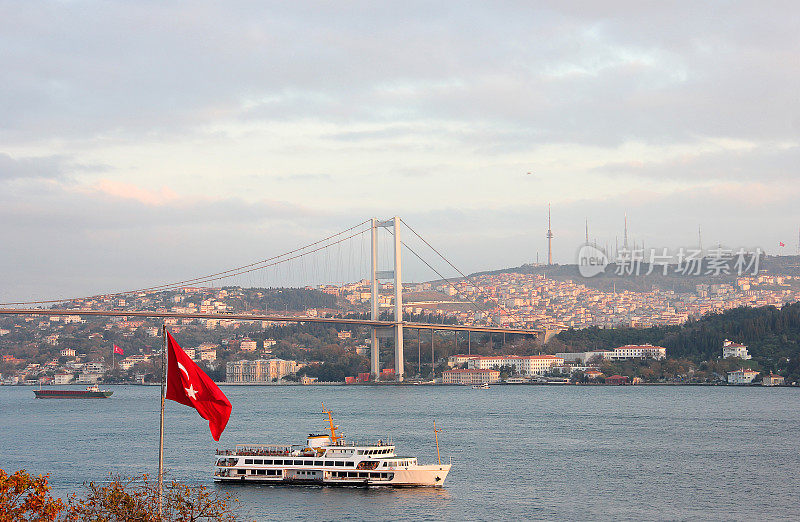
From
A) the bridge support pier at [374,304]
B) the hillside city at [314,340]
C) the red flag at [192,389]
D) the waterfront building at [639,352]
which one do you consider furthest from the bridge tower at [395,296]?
the red flag at [192,389]

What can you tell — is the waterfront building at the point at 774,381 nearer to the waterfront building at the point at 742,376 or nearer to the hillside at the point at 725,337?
the hillside at the point at 725,337

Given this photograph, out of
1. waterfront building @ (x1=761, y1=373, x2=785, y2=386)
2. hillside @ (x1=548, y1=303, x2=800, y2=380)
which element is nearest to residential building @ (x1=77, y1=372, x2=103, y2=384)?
hillside @ (x1=548, y1=303, x2=800, y2=380)

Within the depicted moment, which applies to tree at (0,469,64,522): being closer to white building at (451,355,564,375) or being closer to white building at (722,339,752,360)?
white building at (722,339,752,360)

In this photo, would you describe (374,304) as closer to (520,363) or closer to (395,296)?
(395,296)

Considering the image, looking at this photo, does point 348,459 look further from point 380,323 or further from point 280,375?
point 280,375

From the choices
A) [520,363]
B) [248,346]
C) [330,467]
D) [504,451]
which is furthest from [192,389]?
[248,346]

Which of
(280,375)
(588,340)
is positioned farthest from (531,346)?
(280,375)
